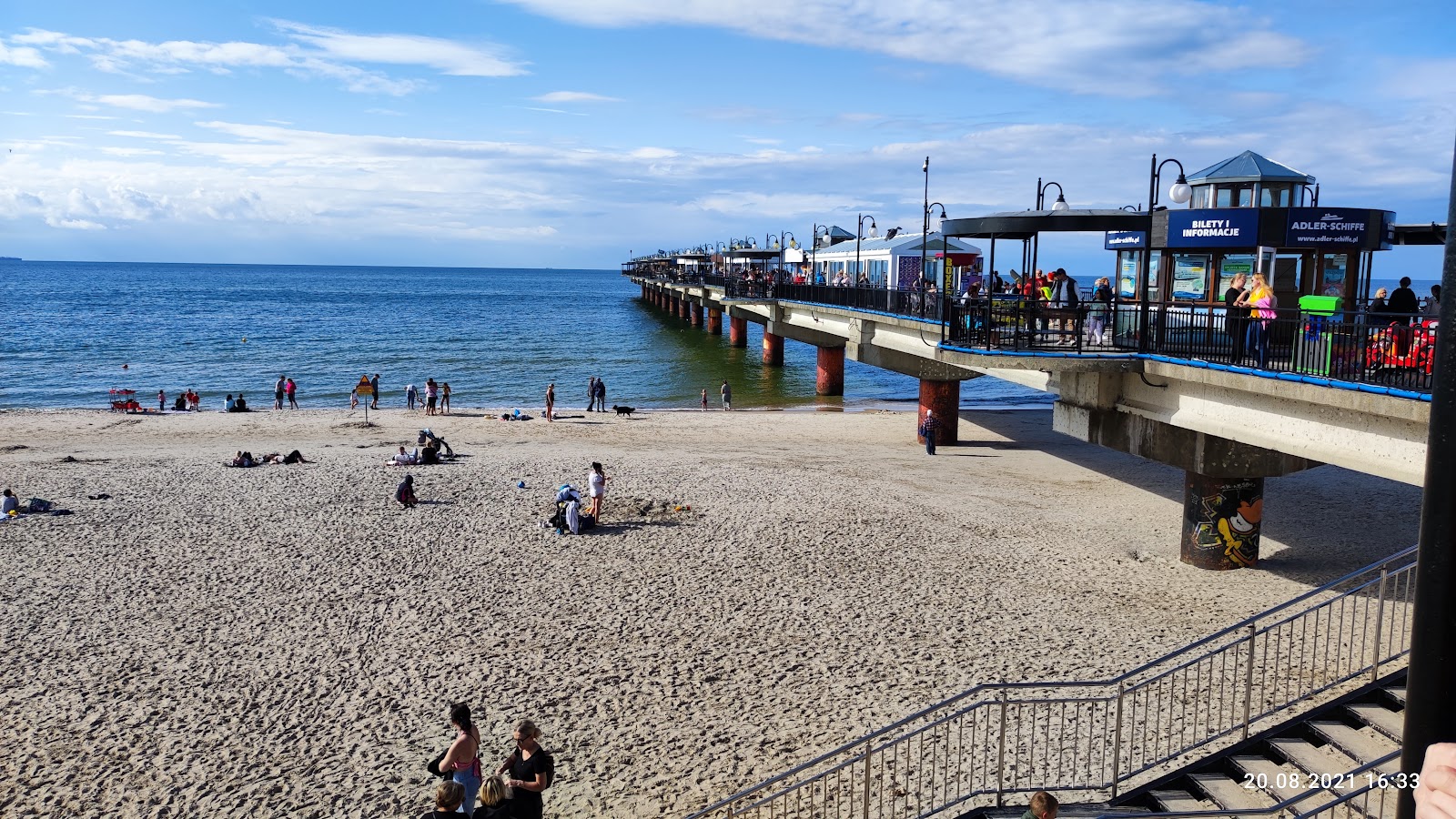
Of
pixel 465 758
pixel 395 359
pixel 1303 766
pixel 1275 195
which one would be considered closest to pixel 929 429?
pixel 1275 195

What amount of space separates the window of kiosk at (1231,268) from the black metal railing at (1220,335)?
0.32 m

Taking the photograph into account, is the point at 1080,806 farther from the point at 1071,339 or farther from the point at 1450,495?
the point at 1071,339

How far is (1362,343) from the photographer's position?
10039mm

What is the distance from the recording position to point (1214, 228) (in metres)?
13.6

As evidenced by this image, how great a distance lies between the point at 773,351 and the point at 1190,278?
38.4 meters

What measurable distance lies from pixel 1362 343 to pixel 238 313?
103331 mm

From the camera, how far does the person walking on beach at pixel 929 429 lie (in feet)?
79.2

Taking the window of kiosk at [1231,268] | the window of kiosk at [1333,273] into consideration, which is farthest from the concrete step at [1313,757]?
the window of kiosk at [1333,273]

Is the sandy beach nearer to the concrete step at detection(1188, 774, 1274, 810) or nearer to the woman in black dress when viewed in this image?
the woman in black dress

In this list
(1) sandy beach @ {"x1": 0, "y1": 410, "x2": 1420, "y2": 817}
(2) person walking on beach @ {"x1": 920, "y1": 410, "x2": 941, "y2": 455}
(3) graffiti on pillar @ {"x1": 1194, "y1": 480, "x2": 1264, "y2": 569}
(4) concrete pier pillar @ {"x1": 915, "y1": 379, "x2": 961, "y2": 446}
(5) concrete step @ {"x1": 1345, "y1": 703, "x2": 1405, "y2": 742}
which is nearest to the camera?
(5) concrete step @ {"x1": 1345, "y1": 703, "x2": 1405, "y2": 742}

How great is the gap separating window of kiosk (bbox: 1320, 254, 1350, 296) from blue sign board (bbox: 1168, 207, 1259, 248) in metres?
1.09

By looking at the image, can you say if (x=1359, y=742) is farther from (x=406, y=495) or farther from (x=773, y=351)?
(x=773, y=351)

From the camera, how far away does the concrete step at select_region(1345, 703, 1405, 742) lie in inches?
279

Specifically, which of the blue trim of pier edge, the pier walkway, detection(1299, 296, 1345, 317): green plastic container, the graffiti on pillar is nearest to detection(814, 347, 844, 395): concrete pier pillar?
the pier walkway
